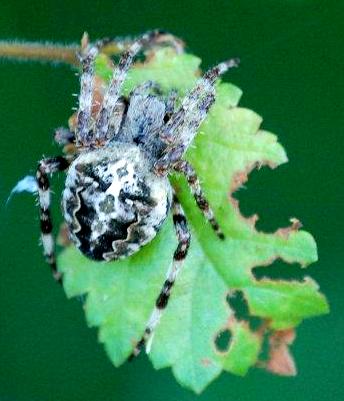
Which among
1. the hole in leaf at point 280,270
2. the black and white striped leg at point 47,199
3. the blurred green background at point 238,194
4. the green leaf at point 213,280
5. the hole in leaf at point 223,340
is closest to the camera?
the green leaf at point 213,280

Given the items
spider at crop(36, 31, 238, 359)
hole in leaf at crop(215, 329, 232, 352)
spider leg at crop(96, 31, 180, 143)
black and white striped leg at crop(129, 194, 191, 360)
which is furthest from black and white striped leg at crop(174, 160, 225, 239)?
spider leg at crop(96, 31, 180, 143)

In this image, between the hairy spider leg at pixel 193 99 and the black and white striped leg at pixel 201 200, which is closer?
the black and white striped leg at pixel 201 200

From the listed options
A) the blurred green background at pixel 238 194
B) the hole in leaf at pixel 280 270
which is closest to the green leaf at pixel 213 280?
the hole in leaf at pixel 280 270

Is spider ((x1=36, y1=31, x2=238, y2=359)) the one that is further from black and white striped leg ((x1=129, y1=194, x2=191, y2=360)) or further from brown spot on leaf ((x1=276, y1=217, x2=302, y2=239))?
brown spot on leaf ((x1=276, y1=217, x2=302, y2=239))

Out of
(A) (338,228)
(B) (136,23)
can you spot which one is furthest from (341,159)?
(B) (136,23)

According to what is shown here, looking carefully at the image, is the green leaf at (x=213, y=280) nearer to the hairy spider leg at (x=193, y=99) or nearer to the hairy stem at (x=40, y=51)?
the hairy spider leg at (x=193, y=99)

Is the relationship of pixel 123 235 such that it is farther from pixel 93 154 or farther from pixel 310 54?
pixel 310 54

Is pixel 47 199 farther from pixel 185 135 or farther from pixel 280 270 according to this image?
pixel 280 270
